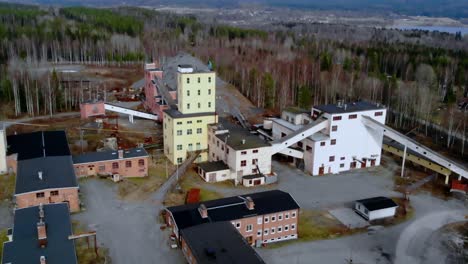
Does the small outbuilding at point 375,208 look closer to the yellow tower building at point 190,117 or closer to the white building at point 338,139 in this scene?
the white building at point 338,139

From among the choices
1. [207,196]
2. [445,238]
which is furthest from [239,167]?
[445,238]

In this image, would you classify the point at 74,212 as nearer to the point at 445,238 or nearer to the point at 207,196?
the point at 207,196

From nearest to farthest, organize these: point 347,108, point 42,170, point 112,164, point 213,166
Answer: point 42,170, point 112,164, point 213,166, point 347,108

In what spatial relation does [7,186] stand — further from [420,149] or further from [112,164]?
[420,149]

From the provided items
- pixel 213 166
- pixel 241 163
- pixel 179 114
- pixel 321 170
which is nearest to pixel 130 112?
pixel 179 114

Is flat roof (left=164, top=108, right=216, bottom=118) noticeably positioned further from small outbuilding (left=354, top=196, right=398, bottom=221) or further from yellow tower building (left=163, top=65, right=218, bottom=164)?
small outbuilding (left=354, top=196, right=398, bottom=221)

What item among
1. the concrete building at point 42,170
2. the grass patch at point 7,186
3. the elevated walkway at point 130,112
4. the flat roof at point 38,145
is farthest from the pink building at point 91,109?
the grass patch at point 7,186

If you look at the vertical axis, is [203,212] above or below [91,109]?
below
